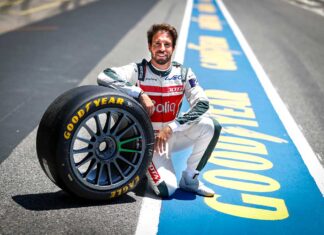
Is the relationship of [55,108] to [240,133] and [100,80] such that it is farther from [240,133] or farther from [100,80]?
[240,133]

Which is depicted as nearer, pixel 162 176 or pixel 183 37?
pixel 162 176

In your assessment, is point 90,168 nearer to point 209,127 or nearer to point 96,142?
point 96,142

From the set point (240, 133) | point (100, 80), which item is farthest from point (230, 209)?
point (240, 133)

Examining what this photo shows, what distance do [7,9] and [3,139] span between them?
14.9 metres

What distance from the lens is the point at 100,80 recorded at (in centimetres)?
514

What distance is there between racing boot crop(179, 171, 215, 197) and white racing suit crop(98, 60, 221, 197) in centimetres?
4

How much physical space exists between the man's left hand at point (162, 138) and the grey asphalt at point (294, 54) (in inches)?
85.4

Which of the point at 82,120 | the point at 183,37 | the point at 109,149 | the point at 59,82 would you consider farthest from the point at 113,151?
the point at 183,37

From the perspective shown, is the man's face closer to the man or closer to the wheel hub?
the man

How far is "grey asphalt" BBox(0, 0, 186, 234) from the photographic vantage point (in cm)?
448

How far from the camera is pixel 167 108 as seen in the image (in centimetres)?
550

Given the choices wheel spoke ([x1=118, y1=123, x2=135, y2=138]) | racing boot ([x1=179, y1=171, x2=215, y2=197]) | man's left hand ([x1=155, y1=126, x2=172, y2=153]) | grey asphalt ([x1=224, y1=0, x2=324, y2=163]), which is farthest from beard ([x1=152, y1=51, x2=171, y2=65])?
grey asphalt ([x1=224, y1=0, x2=324, y2=163])

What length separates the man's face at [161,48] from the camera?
536 cm

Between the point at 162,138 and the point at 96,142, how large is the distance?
69 cm
